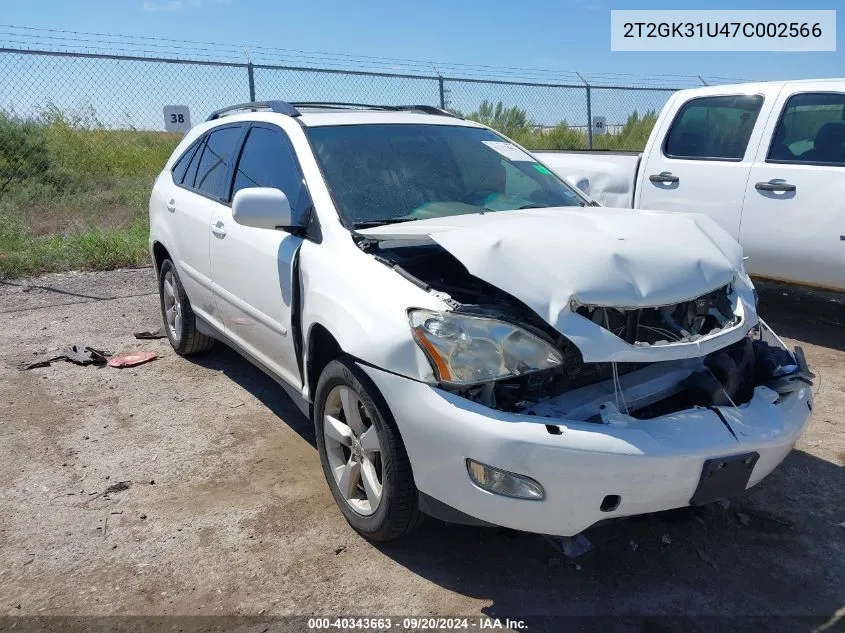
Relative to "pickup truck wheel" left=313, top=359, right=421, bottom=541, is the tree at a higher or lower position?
higher

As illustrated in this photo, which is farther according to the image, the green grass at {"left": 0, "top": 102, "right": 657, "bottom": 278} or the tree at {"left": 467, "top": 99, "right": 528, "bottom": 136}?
the tree at {"left": 467, "top": 99, "right": 528, "bottom": 136}

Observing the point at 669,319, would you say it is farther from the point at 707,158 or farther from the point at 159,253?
the point at 159,253

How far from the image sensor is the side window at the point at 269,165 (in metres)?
3.64

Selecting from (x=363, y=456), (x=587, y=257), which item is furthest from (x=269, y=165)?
(x=587, y=257)

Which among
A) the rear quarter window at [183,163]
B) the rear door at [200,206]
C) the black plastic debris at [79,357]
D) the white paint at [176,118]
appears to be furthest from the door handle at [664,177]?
the white paint at [176,118]

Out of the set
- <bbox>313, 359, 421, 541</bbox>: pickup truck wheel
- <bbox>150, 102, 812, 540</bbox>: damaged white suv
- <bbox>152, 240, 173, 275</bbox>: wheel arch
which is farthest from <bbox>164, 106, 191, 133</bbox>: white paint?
<bbox>313, 359, 421, 541</bbox>: pickup truck wheel

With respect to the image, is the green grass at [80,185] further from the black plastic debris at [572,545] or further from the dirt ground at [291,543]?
the black plastic debris at [572,545]

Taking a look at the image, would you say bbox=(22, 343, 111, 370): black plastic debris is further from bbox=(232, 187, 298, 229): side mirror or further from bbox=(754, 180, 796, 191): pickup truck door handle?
bbox=(754, 180, 796, 191): pickup truck door handle

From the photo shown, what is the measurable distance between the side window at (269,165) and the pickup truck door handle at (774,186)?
371 centimetres

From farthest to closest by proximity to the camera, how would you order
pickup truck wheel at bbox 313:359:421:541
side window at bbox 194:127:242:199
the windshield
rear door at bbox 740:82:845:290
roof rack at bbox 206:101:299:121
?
rear door at bbox 740:82:845:290 → side window at bbox 194:127:242:199 → roof rack at bbox 206:101:299:121 → the windshield → pickup truck wheel at bbox 313:359:421:541

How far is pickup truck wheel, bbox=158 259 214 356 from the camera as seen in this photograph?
5.12 meters

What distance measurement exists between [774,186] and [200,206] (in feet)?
13.5

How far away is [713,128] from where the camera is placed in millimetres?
6059

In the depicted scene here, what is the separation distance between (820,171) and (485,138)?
2.69 meters
